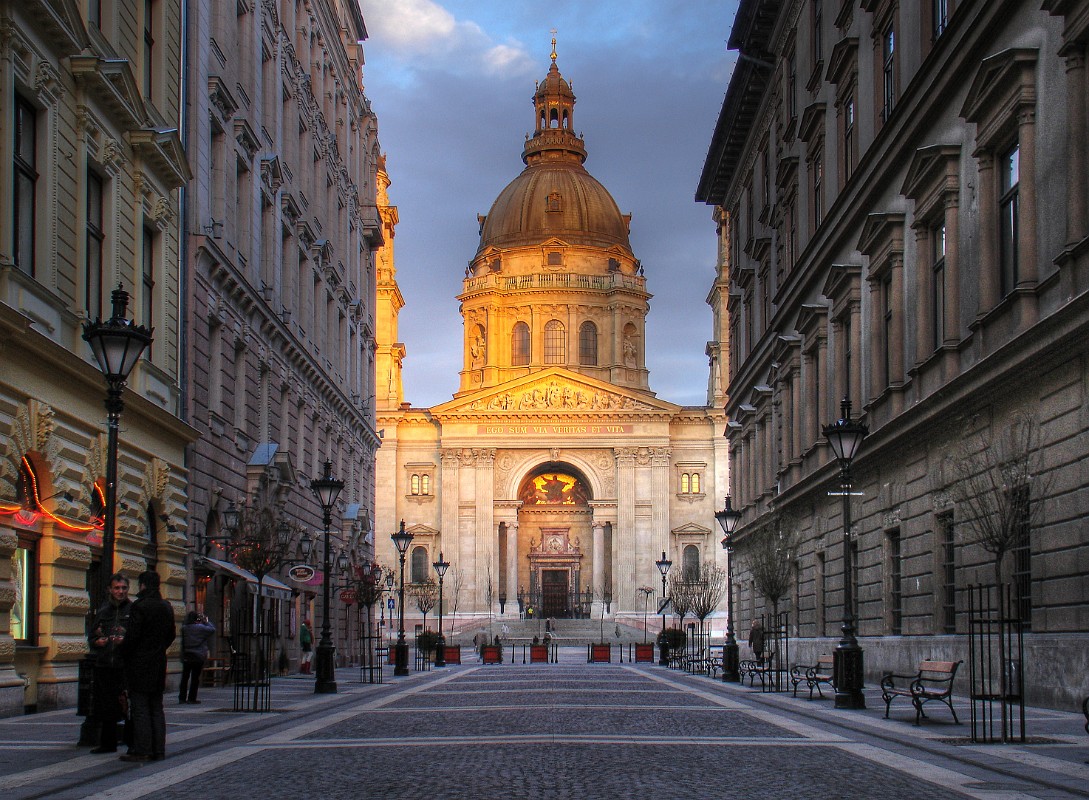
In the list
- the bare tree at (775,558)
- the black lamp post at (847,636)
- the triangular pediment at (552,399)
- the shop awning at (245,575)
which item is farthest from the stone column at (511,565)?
the black lamp post at (847,636)

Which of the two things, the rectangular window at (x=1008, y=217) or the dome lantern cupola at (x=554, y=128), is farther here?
the dome lantern cupola at (x=554, y=128)

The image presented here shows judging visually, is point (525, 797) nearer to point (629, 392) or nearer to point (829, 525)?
point (829, 525)

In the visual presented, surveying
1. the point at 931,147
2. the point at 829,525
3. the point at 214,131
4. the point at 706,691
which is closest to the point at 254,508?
the point at 214,131

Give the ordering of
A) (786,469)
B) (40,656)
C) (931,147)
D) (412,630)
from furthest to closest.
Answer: (412,630), (786,469), (931,147), (40,656)

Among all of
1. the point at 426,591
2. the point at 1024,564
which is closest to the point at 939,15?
the point at 1024,564

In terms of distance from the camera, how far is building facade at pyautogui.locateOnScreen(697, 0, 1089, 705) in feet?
64.7

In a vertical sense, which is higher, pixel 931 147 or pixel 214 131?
pixel 214 131

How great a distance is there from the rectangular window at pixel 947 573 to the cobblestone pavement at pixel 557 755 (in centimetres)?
293

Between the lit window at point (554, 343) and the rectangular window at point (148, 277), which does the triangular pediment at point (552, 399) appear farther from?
the rectangular window at point (148, 277)

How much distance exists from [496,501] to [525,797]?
9476 cm

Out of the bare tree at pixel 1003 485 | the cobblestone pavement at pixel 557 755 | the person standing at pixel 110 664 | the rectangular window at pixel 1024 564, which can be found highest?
the bare tree at pixel 1003 485

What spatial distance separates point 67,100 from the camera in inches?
875

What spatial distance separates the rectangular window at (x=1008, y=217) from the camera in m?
22.1

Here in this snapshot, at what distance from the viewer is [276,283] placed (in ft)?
128
